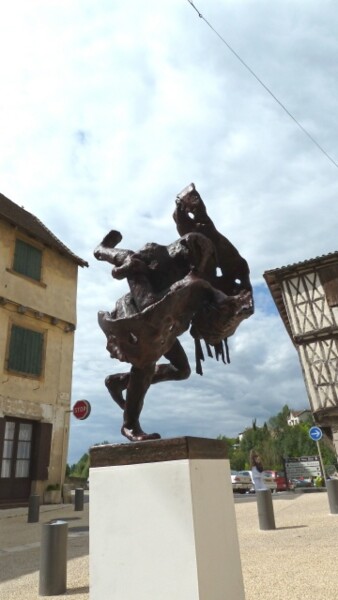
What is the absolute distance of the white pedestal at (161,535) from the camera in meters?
2.15

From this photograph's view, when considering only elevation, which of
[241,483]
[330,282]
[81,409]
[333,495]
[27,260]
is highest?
[27,260]

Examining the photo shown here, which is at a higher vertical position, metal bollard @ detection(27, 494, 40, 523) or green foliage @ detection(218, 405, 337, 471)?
green foliage @ detection(218, 405, 337, 471)

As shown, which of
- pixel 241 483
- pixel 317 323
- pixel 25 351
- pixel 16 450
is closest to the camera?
pixel 16 450

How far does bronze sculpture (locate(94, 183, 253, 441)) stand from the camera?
2.65 metres

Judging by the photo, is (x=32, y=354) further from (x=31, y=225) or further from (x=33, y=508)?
(x=33, y=508)

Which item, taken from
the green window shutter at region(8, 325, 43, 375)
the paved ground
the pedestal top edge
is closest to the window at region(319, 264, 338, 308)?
the paved ground

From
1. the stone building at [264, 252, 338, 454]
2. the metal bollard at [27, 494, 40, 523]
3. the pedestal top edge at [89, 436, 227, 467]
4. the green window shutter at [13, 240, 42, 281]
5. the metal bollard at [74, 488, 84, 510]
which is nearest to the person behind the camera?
the pedestal top edge at [89, 436, 227, 467]

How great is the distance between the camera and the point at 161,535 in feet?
7.30

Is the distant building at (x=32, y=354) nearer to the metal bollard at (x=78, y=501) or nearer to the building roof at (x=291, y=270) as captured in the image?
the metal bollard at (x=78, y=501)

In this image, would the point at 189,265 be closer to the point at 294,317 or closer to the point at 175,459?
the point at 175,459

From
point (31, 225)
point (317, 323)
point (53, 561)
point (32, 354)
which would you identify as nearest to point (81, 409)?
point (32, 354)

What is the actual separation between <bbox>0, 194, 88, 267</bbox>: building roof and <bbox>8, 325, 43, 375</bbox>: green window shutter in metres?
3.41

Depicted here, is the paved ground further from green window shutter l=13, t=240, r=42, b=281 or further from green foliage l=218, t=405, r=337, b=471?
green foliage l=218, t=405, r=337, b=471

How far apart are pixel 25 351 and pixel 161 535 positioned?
12.7 metres
